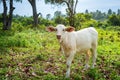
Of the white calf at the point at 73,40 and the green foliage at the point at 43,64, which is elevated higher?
the white calf at the point at 73,40

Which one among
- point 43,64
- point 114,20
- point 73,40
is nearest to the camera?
point 73,40

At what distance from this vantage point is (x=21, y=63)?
46.0 feet

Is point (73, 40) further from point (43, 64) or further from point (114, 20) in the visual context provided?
point (114, 20)

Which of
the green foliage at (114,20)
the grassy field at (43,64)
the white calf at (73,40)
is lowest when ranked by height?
the grassy field at (43,64)

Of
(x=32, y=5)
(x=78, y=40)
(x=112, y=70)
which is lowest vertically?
(x=112, y=70)

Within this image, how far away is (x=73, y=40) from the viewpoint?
39.2 feet

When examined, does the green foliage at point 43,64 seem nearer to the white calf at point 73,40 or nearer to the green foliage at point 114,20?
the white calf at point 73,40

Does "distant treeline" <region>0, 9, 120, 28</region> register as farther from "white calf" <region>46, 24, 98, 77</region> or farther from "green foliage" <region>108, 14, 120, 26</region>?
"white calf" <region>46, 24, 98, 77</region>

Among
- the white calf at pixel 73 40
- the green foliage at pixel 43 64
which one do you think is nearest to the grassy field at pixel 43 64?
the green foliage at pixel 43 64

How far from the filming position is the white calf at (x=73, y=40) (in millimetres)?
11129

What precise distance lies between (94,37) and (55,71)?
223 cm

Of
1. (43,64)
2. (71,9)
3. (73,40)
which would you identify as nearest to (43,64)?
(43,64)

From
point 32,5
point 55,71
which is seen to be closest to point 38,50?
point 55,71

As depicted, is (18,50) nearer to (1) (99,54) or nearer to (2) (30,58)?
(2) (30,58)
